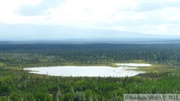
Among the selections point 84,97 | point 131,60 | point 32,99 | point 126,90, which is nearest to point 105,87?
point 126,90

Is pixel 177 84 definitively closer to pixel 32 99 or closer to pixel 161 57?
pixel 32 99

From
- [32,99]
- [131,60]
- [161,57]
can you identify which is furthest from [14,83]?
[161,57]

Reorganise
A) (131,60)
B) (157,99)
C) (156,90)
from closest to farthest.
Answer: (157,99)
(156,90)
(131,60)

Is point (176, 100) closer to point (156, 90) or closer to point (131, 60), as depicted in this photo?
point (156, 90)

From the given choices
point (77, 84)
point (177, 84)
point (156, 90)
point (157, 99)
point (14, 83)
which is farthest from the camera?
point (14, 83)

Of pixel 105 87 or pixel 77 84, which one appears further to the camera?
pixel 77 84

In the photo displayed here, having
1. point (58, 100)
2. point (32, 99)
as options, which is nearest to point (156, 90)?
point (58, 100)

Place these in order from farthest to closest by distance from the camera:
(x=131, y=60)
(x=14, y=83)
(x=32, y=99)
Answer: (x=131, y=60) → (x=14, y=83) → (x=32, y=99)

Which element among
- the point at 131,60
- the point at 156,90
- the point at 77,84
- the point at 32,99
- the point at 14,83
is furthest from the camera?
the point at 131,60

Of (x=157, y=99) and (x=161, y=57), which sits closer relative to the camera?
(x=157, y=99)
